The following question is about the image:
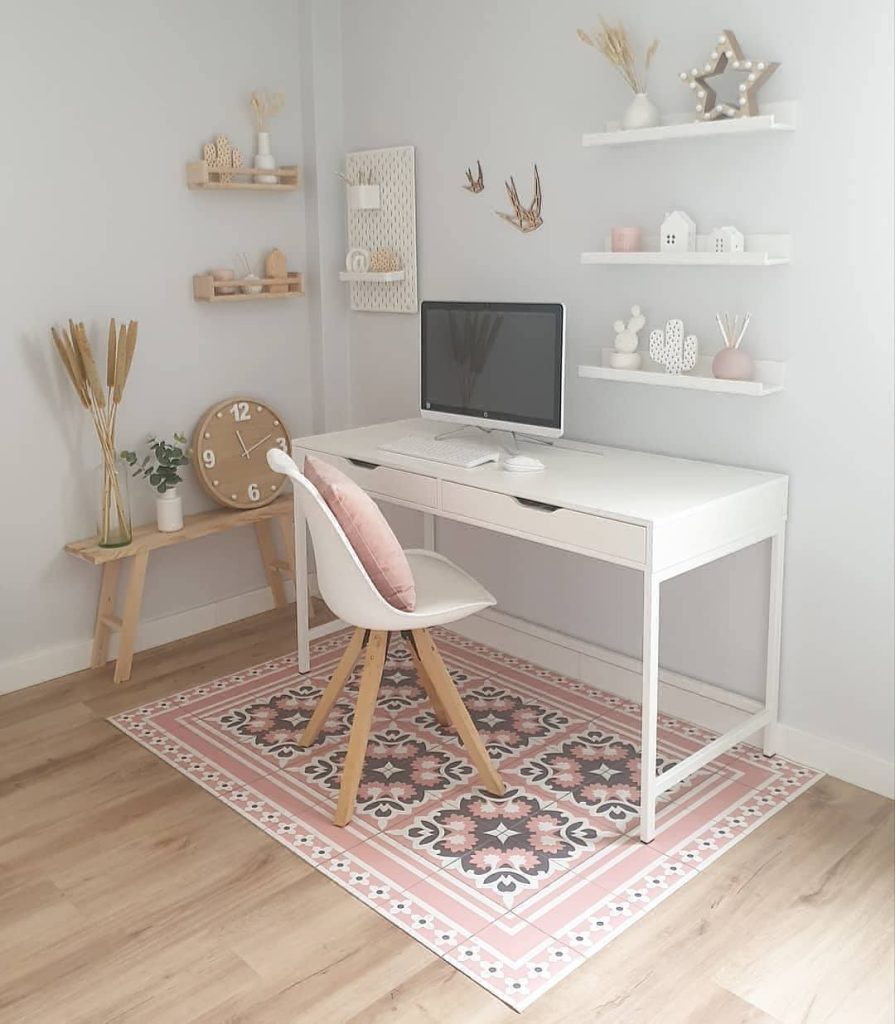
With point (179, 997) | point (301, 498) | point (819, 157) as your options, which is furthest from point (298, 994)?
point (819, 157)

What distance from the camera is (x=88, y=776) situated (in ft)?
9.73

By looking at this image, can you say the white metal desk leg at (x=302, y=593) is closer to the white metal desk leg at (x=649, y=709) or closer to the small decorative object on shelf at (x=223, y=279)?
the small decorative object on shelf at (x=223, y=279)

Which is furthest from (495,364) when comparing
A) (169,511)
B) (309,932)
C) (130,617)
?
(309,932)

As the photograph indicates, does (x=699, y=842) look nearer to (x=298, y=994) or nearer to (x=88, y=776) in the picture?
(x=298, y=994)

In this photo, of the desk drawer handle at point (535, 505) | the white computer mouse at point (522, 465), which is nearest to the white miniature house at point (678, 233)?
the white computer mouse at point (522, 465)

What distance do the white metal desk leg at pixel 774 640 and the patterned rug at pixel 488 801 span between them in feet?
0.24

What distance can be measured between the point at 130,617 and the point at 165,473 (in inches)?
18.7

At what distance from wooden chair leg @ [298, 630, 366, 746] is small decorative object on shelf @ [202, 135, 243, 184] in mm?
1648

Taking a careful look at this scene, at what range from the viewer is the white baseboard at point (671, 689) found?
2.84 m

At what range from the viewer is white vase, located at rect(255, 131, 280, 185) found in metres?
3.73

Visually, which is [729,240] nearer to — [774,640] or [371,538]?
[774,640]

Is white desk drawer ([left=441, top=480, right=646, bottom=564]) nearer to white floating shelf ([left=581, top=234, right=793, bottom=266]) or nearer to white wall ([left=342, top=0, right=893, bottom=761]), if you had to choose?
white wall ([left=342, top=0, right=893, bottom=761])

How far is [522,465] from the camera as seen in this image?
2.93 metres

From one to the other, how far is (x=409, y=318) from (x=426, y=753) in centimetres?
159
